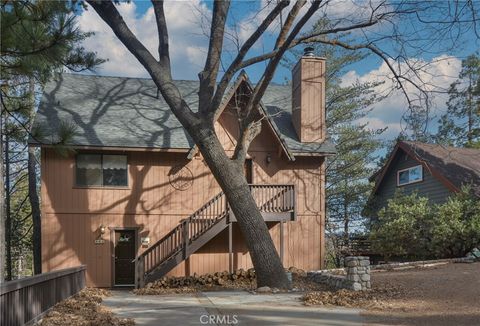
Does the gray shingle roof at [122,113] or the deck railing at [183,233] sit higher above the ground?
the gray shingle roof at [122,113]

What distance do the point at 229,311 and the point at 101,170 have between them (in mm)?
9097

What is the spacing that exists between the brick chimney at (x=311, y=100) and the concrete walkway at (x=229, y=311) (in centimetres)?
779

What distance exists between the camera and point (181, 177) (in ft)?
58.2

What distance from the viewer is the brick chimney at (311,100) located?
18516 millimetres

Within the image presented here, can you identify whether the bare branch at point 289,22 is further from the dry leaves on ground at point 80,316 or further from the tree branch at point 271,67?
the dry leaves on ground at point 80,316

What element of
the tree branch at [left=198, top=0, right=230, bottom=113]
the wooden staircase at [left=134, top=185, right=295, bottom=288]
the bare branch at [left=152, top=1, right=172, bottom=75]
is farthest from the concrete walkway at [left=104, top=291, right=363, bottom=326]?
the bare branch at [left=152, top=1, right=172, bottom=75]

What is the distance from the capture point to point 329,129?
3133 centimetres

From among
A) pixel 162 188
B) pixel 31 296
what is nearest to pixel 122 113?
pixel 162 188

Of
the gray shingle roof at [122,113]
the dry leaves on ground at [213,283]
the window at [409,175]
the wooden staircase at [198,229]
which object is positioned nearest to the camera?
the dry leaves on ground at [213,283]

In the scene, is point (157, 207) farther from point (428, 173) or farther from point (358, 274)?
point (428, 173)

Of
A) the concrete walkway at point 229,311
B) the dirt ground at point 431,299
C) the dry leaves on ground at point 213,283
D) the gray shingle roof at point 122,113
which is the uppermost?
the gray shingle roof at point 122,113

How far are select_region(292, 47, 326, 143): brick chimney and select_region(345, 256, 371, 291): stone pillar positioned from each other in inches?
302

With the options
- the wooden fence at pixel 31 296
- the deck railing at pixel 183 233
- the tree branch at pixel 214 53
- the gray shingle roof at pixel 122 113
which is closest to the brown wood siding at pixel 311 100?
the gray shingle roof at pixel 122 113

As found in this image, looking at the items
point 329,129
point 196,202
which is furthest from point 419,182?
point 196,202
